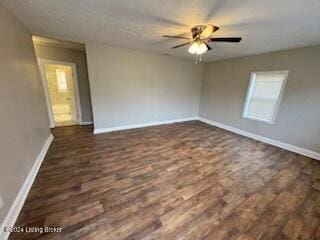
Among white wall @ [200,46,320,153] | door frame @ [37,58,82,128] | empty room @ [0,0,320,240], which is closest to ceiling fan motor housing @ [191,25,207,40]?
empty room @ [0,0,320,240]

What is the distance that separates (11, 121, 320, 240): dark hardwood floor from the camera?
1501 mm

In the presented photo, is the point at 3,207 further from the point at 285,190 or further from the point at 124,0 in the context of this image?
the point at 285,190

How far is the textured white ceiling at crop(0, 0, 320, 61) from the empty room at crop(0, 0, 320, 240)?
0.02m

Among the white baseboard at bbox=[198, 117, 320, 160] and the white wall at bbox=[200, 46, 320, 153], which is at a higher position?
the white wall at bbox=[200, 46, 320, 153]

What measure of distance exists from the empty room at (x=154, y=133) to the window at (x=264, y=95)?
0.03m

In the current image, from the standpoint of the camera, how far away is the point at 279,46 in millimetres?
3193

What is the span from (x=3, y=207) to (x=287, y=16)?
13.1 feet

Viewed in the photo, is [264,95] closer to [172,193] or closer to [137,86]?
[137,86]

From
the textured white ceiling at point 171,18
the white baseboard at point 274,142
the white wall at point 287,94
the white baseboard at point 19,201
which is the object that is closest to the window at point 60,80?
the textured white ceiling at point 171,18

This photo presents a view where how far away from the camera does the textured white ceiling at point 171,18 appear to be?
5.70 feet

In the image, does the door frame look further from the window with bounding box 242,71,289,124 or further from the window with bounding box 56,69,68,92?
the window with bounding box 242,71,289,124

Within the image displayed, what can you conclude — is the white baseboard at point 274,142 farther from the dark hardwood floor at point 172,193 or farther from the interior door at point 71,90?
→ the interior door at point 71,90

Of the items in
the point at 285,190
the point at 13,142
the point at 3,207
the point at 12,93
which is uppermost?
the point at 12,93

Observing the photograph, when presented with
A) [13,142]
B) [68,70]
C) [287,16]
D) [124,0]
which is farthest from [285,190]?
[68,70]
